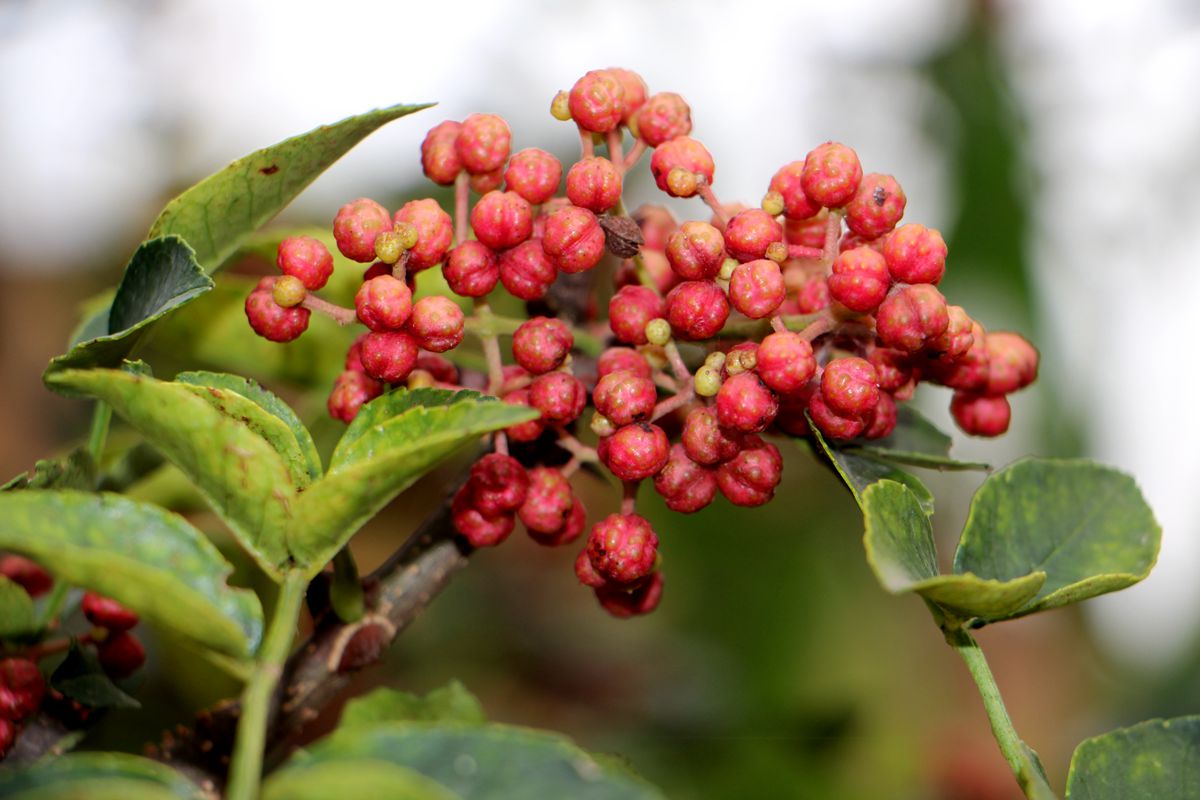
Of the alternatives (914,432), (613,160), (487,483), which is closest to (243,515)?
(487,483)

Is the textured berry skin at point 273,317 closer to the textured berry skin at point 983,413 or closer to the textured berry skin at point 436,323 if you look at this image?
the textured berry skin at point 436,323

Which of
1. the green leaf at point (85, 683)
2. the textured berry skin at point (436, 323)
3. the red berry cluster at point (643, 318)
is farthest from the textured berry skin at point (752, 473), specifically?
the green leaf at point (85, 683)

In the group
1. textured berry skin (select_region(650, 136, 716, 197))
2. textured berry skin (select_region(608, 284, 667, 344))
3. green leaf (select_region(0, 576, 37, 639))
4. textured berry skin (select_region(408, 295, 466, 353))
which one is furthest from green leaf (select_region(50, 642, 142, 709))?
textured berry skin (select_region(650, 136, 716, 197))

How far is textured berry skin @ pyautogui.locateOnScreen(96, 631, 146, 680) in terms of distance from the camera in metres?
0.90

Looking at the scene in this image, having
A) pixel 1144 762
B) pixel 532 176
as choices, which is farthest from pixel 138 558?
pixel 1144 762

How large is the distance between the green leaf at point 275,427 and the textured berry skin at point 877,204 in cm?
41

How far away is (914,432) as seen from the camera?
0.91m

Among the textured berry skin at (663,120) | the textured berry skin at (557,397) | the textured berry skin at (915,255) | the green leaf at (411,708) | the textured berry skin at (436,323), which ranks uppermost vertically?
the textured berry skin at (663,120)

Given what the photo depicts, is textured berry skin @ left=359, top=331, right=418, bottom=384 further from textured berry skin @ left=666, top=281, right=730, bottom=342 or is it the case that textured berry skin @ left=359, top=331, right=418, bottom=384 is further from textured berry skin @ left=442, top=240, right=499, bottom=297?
textured berry skin @ left=666, top=281, right=730, bottom=342

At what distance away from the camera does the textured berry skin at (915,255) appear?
0.73 metres

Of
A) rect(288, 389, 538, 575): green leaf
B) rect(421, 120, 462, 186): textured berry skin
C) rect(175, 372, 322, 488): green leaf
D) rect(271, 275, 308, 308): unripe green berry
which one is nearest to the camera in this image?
rect(288, 389, 538, 575): green leaf

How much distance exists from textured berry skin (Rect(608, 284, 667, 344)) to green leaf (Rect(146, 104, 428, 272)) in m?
0.19

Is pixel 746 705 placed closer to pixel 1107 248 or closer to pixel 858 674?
pixel 858 674

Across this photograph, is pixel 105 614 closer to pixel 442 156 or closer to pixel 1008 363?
pixel 442 156
